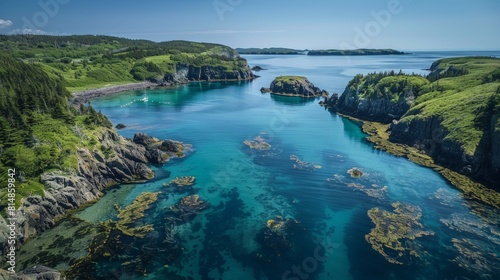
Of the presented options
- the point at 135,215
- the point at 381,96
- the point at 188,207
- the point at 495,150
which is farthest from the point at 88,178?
the point at 381,96

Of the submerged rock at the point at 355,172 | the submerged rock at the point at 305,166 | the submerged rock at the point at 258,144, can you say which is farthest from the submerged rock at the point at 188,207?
the submerged rock at the point at 355,172

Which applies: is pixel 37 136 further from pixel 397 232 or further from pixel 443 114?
pixel 443 114

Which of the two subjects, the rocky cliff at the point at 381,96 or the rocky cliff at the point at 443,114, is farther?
the rocky cliff at the point at 381,96

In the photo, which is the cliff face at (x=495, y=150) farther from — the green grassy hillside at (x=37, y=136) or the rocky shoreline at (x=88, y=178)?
the green grassy hillside at (x=37, y=136)

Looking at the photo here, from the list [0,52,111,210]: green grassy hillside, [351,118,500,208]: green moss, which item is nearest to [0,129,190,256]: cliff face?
[0,52,111,210]: green grassy hillside

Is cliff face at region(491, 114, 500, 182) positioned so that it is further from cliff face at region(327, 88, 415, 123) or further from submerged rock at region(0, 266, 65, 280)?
submerged rock at region(0, 266, 65, 280)

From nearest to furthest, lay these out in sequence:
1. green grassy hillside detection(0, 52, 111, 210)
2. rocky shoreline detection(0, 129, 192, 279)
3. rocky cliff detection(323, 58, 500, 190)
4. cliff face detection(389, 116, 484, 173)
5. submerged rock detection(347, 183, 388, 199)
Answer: rocky shoreline detection(0, 129, 192, 279), green grassy hillside detection(0, 52, 111, 210), submerged rock detection(347, 183, 388, 199), rocky cliff detection(323, 58, 500, 190), cliff face detection(389, 116, 484, 173)
